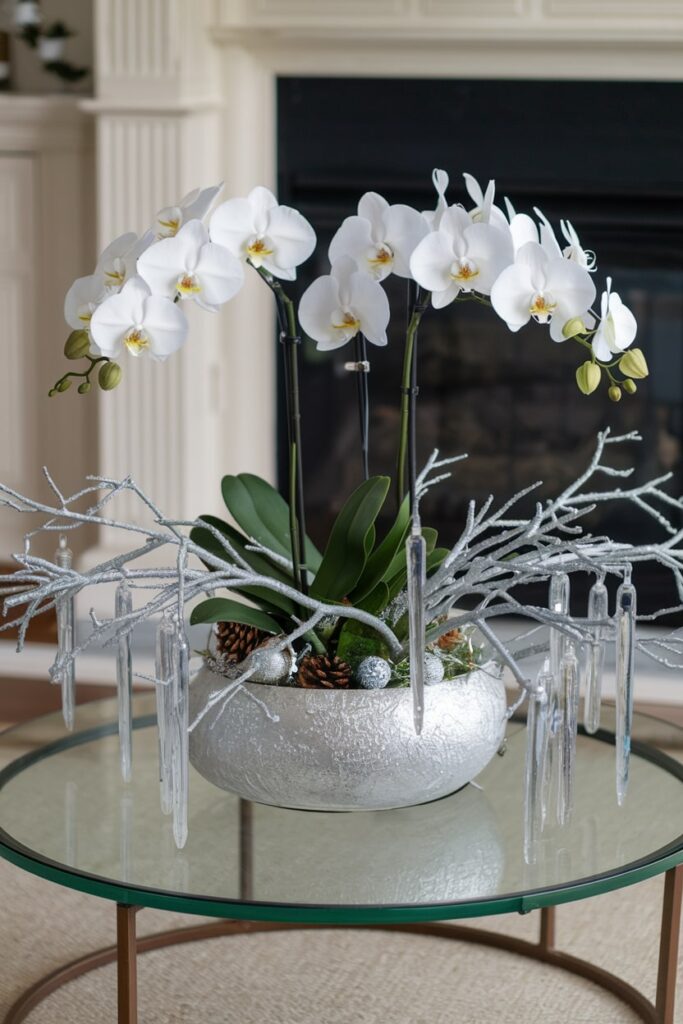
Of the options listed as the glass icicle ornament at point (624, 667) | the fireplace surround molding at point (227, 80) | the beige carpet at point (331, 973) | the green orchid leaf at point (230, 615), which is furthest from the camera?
the fireplace surround molding at point (227, 80)

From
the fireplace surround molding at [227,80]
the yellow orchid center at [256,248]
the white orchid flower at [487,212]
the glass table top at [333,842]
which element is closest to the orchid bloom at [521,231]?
the white orchid flower at [487,212]

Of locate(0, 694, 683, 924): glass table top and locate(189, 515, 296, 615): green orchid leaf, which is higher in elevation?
locate(189, 515, 296, 615): green orchid leaf

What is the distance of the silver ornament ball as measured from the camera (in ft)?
4.46

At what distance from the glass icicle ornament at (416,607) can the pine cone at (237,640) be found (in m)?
0.25

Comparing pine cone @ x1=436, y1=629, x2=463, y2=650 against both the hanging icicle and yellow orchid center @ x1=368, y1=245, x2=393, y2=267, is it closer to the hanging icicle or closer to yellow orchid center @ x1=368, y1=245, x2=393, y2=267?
the hanging icicle

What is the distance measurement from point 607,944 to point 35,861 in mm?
881

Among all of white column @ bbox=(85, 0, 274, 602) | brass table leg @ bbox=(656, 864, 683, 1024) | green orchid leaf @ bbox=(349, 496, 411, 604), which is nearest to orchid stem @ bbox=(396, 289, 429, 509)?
green orchid leaf @ bbox=(349, 496, 411, 604)

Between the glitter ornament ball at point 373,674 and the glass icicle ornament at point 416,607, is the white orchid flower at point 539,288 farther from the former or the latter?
the glitter ornament ball at point 373,674

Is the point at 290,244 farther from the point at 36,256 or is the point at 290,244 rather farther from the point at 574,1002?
the point at 36,256

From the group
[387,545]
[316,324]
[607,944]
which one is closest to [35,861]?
[387,545]

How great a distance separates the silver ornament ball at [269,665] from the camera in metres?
1.36

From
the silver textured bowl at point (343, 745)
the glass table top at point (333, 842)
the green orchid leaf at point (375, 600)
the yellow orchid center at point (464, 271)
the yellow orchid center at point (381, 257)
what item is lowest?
the glass table top at point (333, 842)

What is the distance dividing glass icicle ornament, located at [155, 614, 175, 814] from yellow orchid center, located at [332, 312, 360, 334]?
315mm

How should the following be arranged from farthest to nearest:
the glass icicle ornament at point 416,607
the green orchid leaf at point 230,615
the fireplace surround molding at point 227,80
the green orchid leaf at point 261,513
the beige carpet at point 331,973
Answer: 1. the fireplace surround molding at point 227,80
2. the beige carpet at point 331,973
3. the green orchid leaf at point 261,513
4. the green orchid leaf at point 230,615
5. the glass icicle ornament at point 416,607
